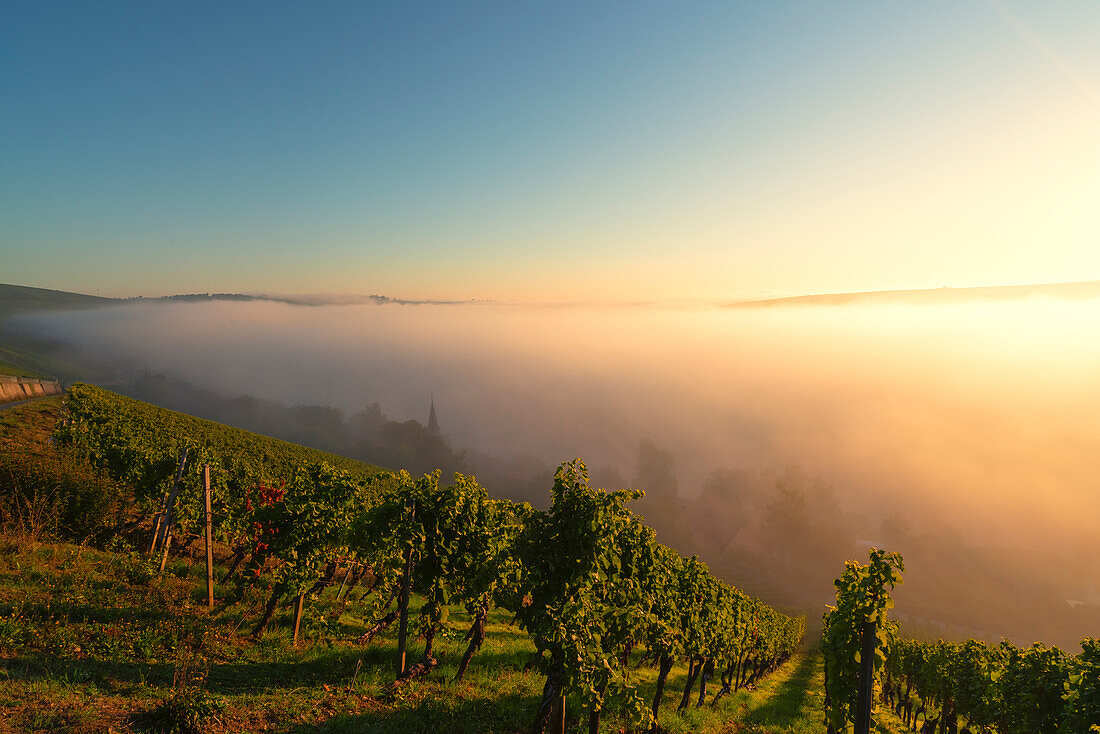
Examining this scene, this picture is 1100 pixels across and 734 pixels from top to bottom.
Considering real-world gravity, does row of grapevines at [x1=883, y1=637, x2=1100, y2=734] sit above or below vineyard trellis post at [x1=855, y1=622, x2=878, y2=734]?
below

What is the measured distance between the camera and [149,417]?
48.0 metres

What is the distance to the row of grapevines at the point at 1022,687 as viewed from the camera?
39.3 feet

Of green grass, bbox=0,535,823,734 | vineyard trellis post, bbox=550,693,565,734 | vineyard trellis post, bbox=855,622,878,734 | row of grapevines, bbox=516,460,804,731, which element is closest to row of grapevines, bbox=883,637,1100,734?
vineyard trellis post, bbox=855,622,878,734

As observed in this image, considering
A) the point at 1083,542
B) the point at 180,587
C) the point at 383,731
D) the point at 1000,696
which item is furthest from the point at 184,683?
the point at 1083,542

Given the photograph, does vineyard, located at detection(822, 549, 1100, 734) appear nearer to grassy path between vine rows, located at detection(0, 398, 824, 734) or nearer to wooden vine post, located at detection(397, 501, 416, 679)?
grassy path between vine rows, located at detection(0, 398, 824, 734)

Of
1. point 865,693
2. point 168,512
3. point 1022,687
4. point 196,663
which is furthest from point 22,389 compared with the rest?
point 1022,687

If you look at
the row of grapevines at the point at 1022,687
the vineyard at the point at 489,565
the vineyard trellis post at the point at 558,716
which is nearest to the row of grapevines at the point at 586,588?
the vineyard at the point at 489,565

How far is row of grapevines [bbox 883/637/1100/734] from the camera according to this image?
12.0 meters

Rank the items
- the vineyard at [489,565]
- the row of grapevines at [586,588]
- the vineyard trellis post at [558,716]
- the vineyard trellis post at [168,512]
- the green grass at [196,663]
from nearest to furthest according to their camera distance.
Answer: the green grass at [196,663], the row of grapevines at [586,588], the vineyard at [489,565], the vineyard trellis post at [558,716], the vineyard trellis post at [168,512]

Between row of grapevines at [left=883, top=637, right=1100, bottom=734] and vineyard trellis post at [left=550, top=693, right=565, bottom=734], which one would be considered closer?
vineyard trellis post at [left=550, top=693, right=565, bottom=734]

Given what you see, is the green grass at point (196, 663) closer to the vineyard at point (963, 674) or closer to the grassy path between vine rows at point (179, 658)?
the grassy path between vine rows at point (179, 658)

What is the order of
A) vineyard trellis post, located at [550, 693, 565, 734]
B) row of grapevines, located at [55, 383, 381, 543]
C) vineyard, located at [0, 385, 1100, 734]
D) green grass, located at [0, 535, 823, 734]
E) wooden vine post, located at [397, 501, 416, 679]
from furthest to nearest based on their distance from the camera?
row of grapevines, located at [55, 383, 381, 543], wooden vine post, located at [397, 501, 416, 679], vineyard trellis post, located at [550, 693, 565, 734], vineyard, located at [0, 385, 1100, 734], green grass, located at [0, 535, 823, 734]

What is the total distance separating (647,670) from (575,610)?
23709 millimetres

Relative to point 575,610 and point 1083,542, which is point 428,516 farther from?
point 1083,542
